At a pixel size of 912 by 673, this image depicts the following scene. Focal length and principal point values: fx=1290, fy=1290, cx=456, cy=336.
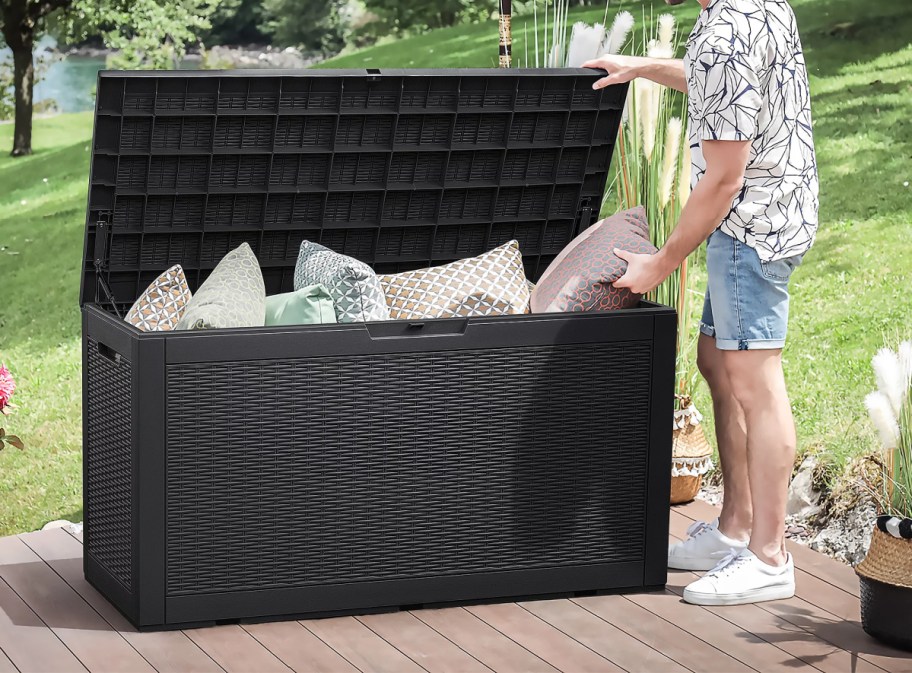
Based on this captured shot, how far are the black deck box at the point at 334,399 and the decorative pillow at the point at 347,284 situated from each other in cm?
14

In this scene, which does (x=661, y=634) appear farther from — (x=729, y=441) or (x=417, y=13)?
(x=417, y=13)

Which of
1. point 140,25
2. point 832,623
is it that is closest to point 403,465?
point 832,623

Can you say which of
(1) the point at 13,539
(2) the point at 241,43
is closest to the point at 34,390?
(1) the point at 13,539

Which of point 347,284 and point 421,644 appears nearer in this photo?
point 421,644

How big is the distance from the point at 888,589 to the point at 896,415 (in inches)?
15.6

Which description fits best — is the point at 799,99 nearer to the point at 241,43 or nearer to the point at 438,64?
the point at 438,64

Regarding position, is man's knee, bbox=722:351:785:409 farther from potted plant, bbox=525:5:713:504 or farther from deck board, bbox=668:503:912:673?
potted plant, bbox=525:5:713:504

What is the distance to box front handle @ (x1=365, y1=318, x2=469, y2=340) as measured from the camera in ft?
9.52

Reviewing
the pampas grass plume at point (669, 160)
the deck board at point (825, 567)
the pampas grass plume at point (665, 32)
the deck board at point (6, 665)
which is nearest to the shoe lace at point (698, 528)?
the deck board at point (825, 567)

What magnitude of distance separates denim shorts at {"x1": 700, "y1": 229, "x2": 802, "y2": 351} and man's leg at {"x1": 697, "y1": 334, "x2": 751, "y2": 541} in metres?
0.17

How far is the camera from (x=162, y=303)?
3047 millimetres

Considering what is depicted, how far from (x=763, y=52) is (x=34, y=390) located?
517 centimetres

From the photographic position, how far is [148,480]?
109 inches

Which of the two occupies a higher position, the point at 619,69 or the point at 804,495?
the point at 619,69
